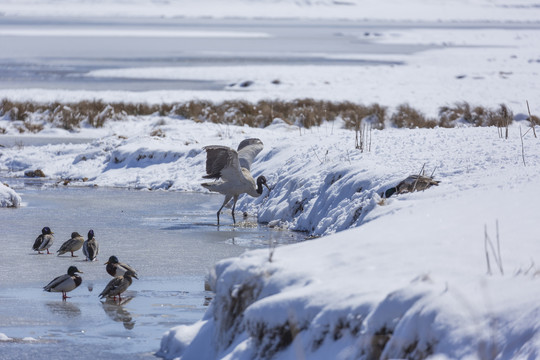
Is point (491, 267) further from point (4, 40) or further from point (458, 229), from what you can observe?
point (4, 40)

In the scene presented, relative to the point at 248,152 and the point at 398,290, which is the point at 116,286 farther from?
the point at 248,152

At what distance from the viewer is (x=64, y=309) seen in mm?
8875

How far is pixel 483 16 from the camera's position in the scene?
195 m

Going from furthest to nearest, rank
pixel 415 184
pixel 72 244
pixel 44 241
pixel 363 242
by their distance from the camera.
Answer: pixel 72 244, pixel 44 241, pixel 415 184, pixel 363 242

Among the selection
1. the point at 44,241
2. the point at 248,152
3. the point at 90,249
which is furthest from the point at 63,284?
the point at 248,152

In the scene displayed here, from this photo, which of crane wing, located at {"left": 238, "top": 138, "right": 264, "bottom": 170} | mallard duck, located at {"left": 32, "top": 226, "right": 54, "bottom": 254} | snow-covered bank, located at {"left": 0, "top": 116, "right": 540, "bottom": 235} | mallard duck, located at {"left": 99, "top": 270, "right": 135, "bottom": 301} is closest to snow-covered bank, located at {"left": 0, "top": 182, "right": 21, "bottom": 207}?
snow-covered bank, located at {"left": 0, "top": 116, "right": 540, "bottom": 235}

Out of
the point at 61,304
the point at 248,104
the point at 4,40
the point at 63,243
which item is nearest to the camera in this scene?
the point at 61,304

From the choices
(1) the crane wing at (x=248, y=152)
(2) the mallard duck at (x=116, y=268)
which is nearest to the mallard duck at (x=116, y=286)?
(2) the mallard duck at (x=116, y=268)

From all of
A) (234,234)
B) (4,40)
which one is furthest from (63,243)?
(4,40)

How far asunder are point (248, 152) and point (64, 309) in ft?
22.9

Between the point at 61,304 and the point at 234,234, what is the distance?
15.4ft

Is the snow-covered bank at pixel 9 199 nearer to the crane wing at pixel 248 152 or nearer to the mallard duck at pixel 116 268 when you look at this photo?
the crane wing at pixel 248 152

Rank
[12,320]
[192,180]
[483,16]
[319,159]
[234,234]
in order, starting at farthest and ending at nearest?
[483,16], [192,180], [319,159], [234,234], [12,320]

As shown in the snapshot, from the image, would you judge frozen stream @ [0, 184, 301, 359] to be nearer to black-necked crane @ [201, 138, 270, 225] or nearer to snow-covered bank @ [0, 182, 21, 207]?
snow-covered bank @ [0, 182, 21, 207]
